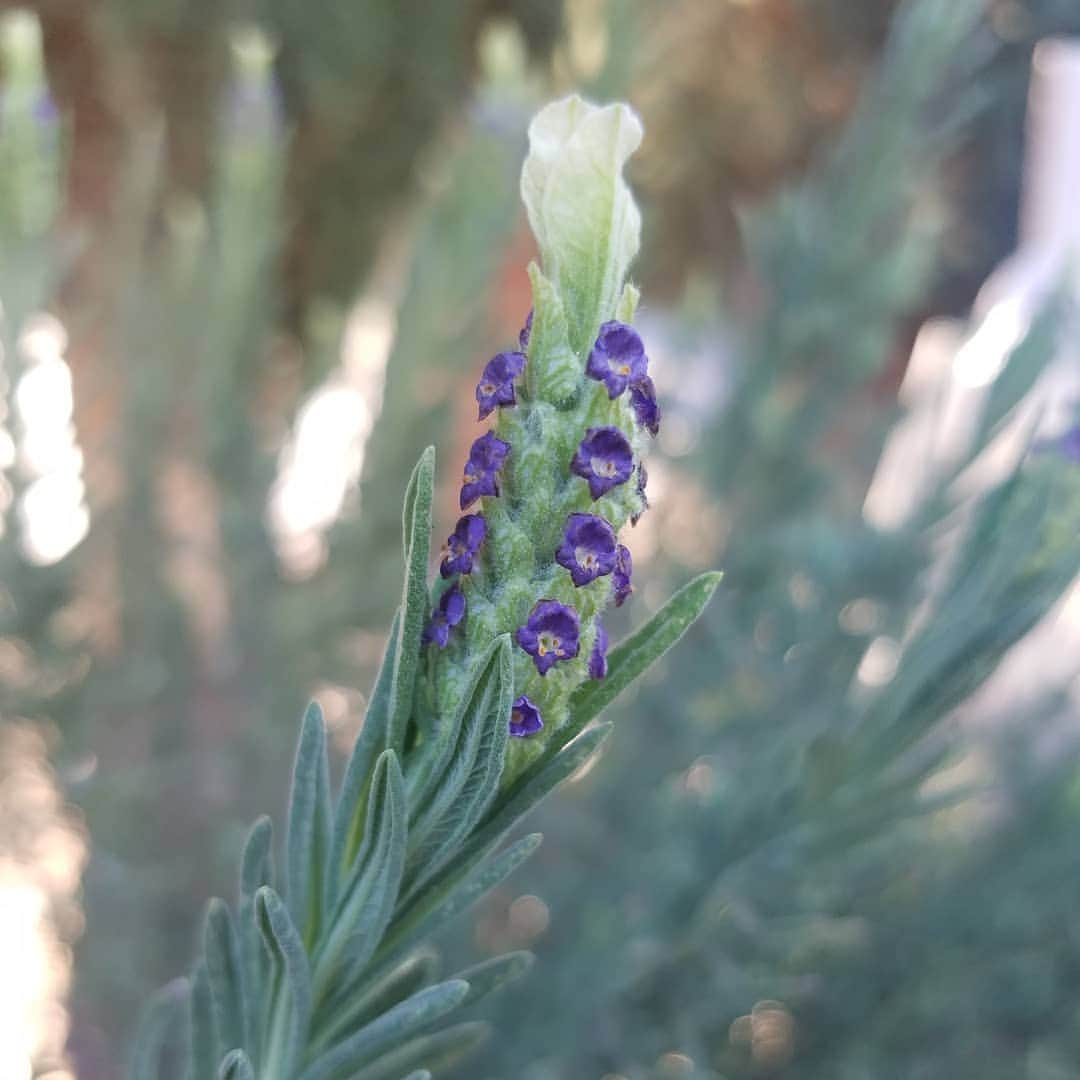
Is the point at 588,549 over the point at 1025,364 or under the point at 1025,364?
under

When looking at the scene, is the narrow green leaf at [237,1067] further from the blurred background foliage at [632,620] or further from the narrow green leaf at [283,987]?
the blurred background foliage at [632,620]

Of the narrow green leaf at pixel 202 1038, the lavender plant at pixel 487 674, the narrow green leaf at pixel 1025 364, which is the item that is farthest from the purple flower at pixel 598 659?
the narrow green leaf at pixel 1025 364

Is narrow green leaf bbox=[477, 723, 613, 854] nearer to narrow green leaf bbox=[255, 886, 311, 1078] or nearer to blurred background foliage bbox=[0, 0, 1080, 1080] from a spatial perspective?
narrow green leaf bbox=[255, 886, 311, 1078]

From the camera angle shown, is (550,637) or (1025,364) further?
(1025,364)

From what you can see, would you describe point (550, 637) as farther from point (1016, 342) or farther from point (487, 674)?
point (1016, 342)

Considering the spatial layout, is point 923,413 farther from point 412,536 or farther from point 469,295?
point 412,536

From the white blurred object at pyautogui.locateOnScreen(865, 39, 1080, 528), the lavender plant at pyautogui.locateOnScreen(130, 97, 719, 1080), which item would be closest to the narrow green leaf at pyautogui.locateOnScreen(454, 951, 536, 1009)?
the lavender plant at pyautogui.locateOnScreen(130, 97, 719, 1080)

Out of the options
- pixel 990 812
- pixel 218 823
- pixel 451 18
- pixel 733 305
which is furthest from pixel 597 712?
pixel 451 18

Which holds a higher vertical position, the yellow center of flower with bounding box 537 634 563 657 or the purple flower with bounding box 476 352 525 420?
the purple flower with bounding box 476 352 525 420

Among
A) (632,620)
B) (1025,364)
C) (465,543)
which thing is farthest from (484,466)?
(632,620)
